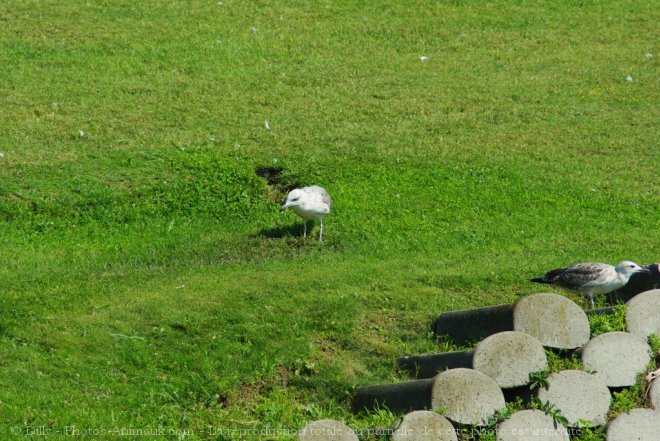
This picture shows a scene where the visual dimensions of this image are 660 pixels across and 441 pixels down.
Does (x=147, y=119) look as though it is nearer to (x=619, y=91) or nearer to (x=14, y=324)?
(x=14, y=324)

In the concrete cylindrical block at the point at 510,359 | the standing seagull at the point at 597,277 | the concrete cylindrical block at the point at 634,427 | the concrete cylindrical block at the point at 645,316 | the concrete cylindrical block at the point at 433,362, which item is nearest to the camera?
the concrete cylindrical block at the point at 634,427

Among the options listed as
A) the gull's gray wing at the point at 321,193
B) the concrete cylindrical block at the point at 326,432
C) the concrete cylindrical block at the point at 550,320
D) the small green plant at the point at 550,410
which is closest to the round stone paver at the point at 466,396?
the small green plant at the point at 550,410

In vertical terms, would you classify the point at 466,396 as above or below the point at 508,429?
above

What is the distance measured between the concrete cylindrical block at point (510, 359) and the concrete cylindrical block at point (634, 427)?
0.73 meters

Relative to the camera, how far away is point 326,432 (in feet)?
25.0

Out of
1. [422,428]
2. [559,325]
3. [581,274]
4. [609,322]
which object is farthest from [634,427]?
[581,274]

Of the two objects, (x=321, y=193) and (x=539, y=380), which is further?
(x=321, y=193)

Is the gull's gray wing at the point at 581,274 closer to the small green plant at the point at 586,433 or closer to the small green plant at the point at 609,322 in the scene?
the small green plant at the point at 609,322

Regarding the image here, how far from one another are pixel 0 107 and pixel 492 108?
28.7ft

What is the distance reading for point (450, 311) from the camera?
35.3 feet

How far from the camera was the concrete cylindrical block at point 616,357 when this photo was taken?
28.8 ft

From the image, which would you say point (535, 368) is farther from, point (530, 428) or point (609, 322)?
point (609, 322)

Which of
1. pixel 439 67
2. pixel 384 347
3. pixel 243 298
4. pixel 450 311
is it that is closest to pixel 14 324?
pixel 243 298

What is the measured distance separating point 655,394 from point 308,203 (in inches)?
226
